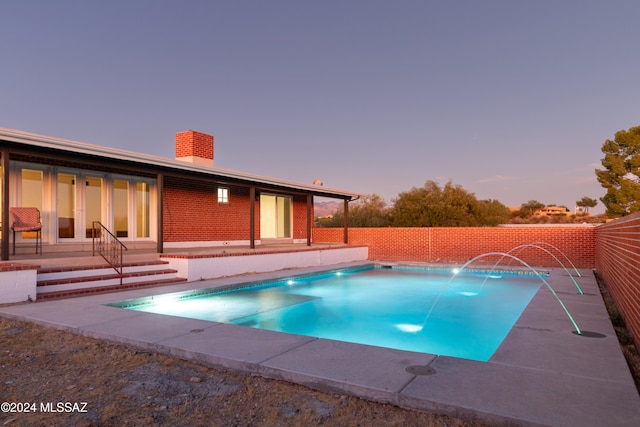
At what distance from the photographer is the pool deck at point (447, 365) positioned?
239cm

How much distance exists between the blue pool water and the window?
469 centimetres

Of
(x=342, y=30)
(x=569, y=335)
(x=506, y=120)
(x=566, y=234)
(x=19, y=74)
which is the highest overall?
→ (x=342, y=30)

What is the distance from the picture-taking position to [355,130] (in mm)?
21953

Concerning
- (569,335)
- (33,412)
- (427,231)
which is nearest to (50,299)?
(33,412)

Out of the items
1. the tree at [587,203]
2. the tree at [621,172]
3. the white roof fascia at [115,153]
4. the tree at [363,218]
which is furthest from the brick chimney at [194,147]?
the tree at [587,203]

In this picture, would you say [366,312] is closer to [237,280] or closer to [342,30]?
[237,280]

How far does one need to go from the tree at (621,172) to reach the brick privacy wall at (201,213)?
2469 cm

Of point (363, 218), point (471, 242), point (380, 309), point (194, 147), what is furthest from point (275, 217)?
point (380, 309)

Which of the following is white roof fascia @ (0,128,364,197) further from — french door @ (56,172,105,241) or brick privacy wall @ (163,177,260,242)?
french door @ (56,172,105,241)

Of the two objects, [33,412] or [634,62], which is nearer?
[33,412]

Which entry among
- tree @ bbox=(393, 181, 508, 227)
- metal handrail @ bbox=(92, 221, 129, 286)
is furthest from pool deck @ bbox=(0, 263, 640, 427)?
tree @ bbox=(393, 181, 508, 227)

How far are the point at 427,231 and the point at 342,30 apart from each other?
397 inches

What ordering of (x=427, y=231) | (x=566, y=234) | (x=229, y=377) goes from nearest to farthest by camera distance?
(x=229, y=377), (x=566, y=234), (x=427, y=231)

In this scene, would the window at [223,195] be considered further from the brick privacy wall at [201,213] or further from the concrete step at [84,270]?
the concrete step at [84,270]
